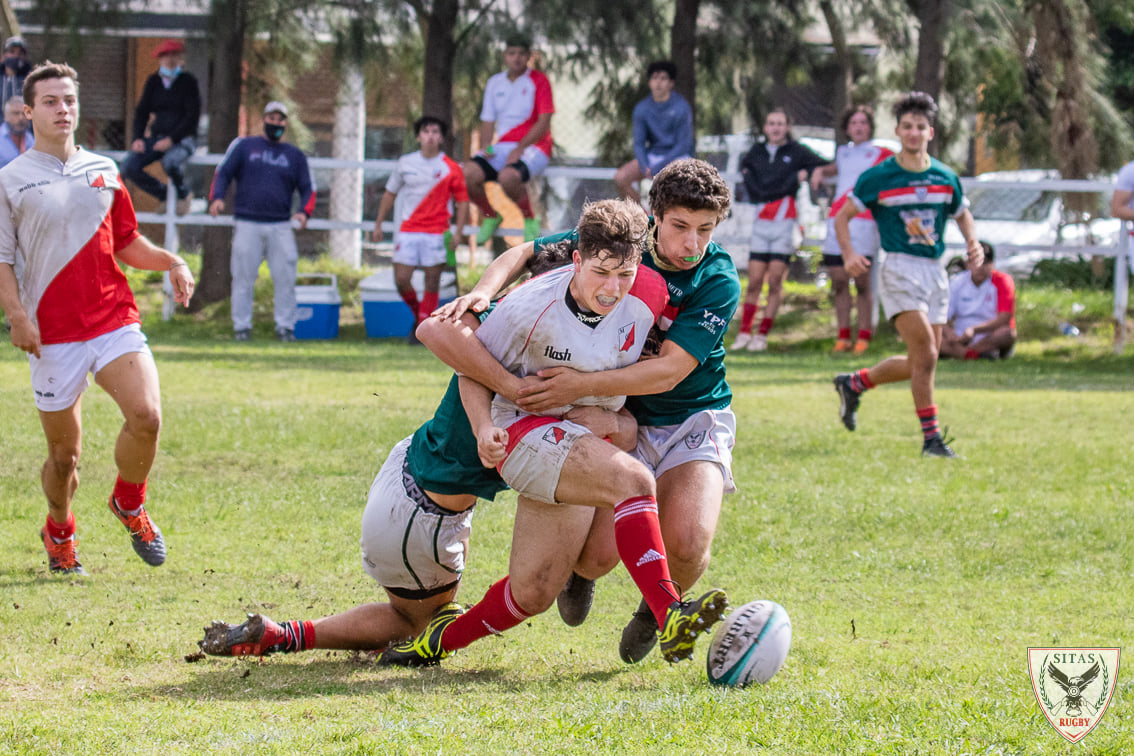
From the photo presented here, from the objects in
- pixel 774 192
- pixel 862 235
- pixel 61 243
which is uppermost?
pixel 774 192

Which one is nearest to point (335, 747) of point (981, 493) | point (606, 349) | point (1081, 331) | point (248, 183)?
point (606, 349)

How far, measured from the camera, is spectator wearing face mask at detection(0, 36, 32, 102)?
14578 mm

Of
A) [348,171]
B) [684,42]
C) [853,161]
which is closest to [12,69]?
[348,171]

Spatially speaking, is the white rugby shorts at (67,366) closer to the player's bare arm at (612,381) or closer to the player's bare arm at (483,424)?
the player's bare arm at (483,424)

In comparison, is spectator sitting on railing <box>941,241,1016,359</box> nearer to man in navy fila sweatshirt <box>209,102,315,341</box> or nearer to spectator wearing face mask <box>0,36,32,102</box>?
man in navy fila sweatshirt <box>209,102,315,341</box>

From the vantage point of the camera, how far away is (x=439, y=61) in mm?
17703

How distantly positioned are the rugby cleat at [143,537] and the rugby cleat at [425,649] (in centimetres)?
161

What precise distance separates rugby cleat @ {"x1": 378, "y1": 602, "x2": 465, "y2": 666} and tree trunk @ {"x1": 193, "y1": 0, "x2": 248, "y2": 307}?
13469mm

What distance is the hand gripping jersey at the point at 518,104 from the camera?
14.7 metres

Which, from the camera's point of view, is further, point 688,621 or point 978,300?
point 978,300

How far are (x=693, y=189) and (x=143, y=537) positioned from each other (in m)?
2.99

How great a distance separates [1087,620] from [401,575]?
8.50ft

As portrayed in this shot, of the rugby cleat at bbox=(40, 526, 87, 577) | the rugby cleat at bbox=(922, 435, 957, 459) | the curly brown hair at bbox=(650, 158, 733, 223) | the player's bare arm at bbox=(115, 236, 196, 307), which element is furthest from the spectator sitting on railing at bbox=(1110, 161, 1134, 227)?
the rugby cleat at bbox=(40, 526, 87, 577)

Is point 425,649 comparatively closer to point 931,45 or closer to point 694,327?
point 694,327
